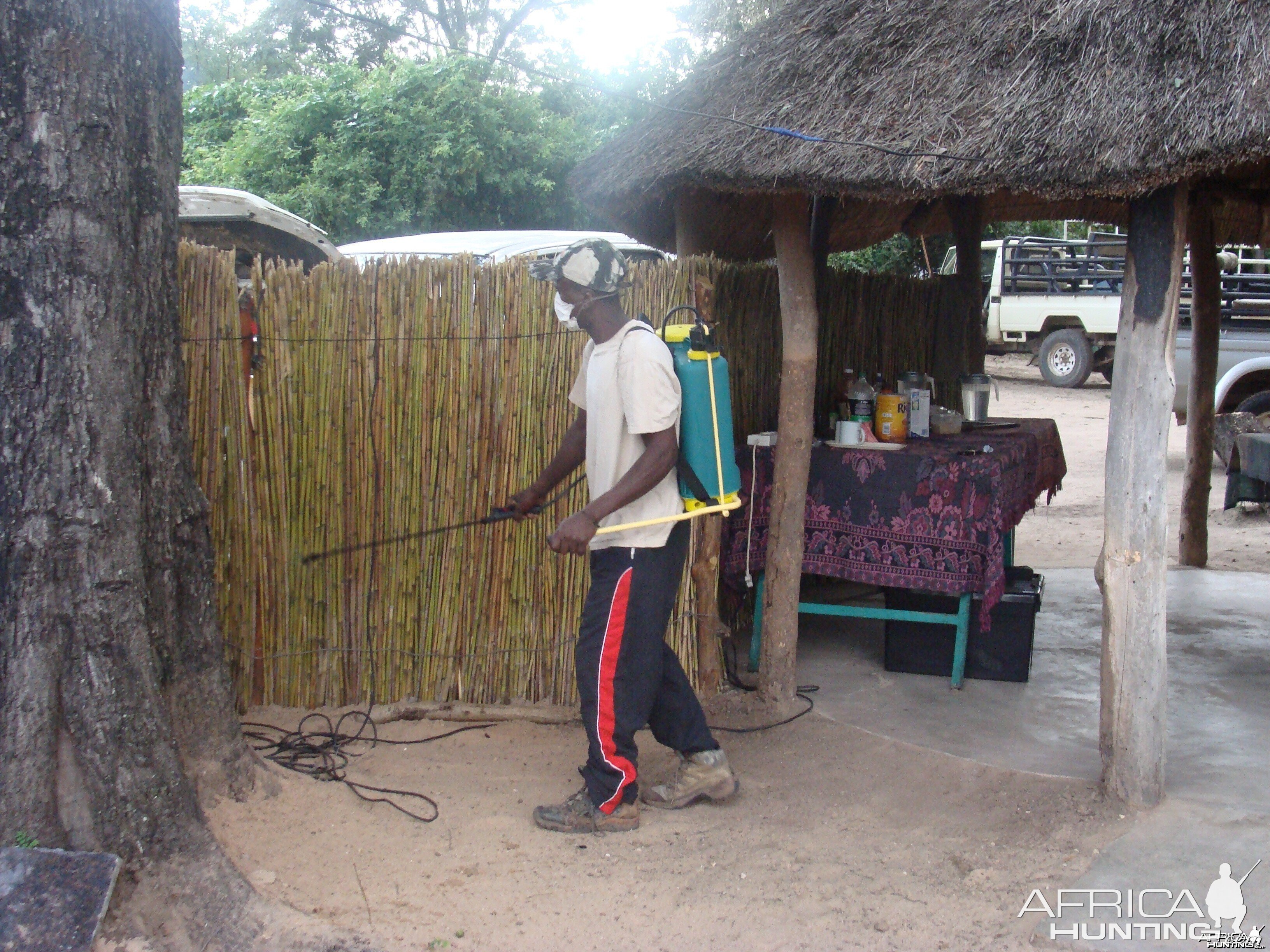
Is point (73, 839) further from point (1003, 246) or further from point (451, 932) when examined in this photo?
point (1003, 246)

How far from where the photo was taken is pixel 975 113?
141 inches

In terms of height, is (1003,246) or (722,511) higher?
(1003,246)

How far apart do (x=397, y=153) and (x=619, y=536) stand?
10.9m

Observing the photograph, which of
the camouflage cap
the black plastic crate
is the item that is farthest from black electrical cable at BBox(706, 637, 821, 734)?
the camouflage cap

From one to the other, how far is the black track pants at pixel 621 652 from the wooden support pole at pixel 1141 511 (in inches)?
55.1

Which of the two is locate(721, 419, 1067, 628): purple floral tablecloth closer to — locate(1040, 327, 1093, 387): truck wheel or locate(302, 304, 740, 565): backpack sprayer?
locate(302, 304, 740, 565): backpack sprayer

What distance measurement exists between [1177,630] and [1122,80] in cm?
336

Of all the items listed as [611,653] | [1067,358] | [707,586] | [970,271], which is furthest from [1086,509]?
[611,653]

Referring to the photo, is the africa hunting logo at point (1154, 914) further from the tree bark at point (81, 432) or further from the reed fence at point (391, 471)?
the tree bark at point (81, 432)

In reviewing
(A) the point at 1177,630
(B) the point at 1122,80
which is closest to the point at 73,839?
(B) the point at 1122,80

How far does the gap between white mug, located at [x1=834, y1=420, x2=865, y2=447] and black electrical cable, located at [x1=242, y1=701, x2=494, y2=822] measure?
2.00 meters

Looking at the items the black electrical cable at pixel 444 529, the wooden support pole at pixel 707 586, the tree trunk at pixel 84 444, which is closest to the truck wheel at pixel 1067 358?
the wooden support pole at pixel 707 586

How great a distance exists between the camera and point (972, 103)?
362cm

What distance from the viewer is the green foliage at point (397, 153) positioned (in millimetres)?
12953
